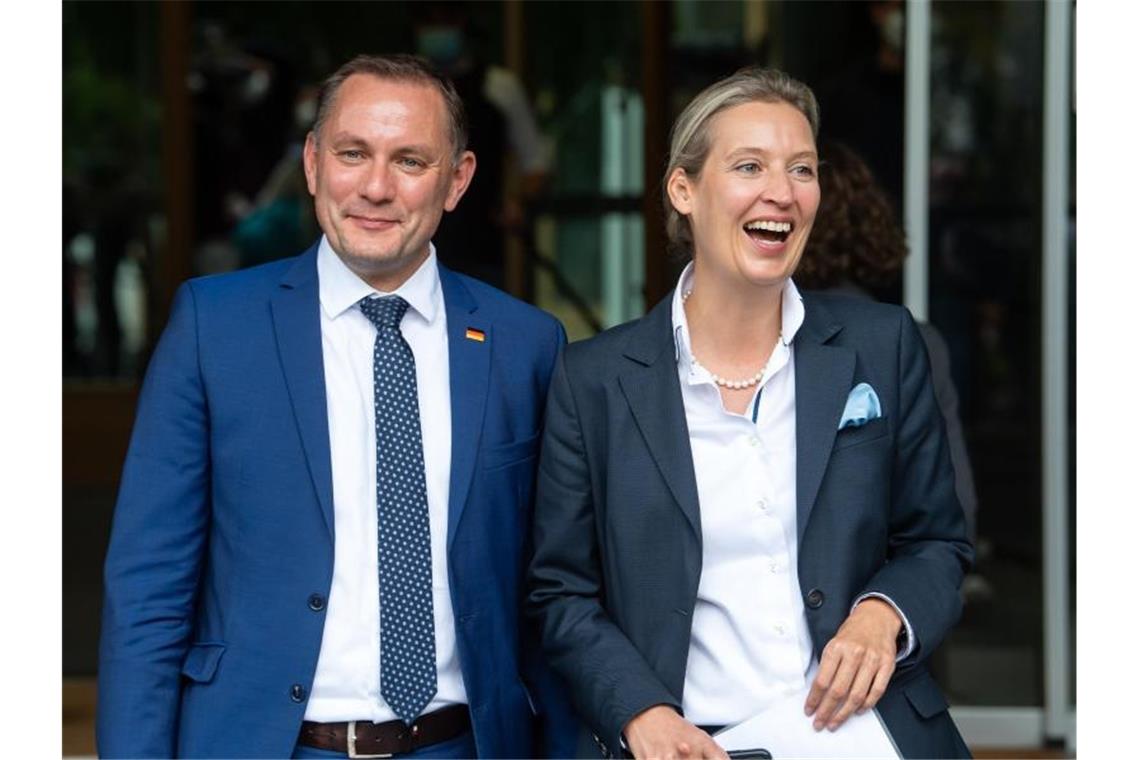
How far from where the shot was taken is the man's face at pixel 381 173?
274 cm

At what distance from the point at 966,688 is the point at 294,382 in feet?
12.0

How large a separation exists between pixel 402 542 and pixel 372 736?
0.93 ft

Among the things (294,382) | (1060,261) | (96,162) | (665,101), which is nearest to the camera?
(294,382)

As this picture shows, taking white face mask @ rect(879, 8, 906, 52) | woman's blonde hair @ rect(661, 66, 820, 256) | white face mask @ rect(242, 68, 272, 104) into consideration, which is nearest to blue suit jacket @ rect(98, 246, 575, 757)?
woman's blonde hair @ rect(661, 66, 820, 256)

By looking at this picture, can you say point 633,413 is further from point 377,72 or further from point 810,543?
point 377,72

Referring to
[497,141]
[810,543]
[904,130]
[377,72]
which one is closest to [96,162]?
[497,141]

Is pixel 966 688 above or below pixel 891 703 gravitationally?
below

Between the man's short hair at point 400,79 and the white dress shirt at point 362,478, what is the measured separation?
200 mm

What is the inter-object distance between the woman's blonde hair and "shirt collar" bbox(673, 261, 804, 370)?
20 centimetres

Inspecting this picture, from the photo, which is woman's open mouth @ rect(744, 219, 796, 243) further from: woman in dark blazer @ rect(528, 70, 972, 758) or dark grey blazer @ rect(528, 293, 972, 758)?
dark grey blazer @ rect(528, 293, 972, 758)

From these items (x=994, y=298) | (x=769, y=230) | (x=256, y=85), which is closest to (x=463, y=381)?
(x=769, y=230)

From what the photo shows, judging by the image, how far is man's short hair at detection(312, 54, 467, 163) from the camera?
111 inches

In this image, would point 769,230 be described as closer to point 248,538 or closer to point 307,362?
point 307,362
